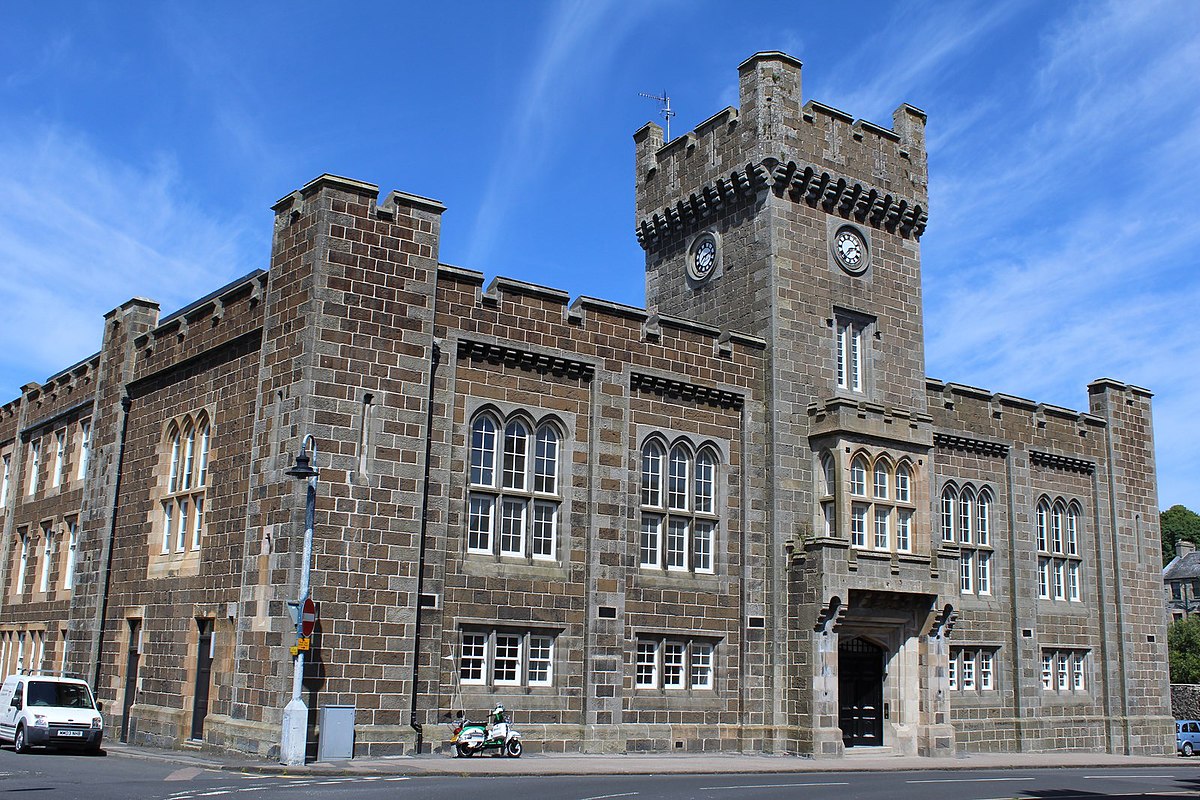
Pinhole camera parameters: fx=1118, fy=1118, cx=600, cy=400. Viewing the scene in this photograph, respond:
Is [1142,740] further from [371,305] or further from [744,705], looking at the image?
[371,305]

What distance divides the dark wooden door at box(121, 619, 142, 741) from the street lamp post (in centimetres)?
891

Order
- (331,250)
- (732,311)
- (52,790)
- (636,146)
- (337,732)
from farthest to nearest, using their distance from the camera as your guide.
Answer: (636,146) → (732,311) → (331,250) → (337,732) → (52,790)

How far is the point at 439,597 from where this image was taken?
2355 centimetres

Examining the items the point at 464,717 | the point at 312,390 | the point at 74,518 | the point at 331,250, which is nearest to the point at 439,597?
the point at 464,717

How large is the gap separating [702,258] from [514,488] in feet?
36.8

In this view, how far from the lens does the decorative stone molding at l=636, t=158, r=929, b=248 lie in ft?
102

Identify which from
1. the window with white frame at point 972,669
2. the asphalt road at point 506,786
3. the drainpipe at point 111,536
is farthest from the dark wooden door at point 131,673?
the window with white frame at point 972,669

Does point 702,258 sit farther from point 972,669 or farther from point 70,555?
point 70,555

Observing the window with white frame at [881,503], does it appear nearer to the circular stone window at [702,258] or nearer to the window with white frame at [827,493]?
the window with white frame at [827,493]

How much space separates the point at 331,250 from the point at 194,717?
35.2 feet

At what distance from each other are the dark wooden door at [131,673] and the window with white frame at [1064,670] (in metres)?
26.8

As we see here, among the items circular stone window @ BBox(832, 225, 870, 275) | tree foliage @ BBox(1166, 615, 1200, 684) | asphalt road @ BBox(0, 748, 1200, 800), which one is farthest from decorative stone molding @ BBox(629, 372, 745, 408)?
tree foliage @ BBox(1166, 615, 1200, 684)

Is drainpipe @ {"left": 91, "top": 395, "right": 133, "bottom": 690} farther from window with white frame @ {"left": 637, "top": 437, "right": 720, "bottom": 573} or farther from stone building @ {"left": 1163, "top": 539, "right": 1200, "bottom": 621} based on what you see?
stone building @ {"left": 1163, "top": 539, "right": 1200, "bottom": 621}

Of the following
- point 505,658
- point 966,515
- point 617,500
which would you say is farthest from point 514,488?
point 966,515
